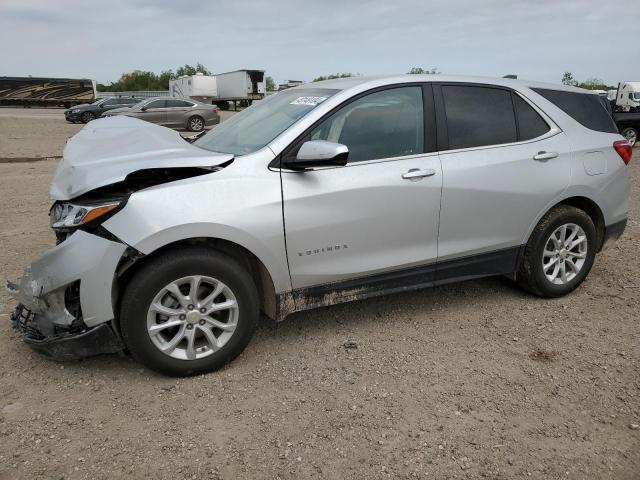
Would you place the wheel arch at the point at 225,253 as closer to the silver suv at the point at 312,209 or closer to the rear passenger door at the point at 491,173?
the silver suv at the point at 312,209

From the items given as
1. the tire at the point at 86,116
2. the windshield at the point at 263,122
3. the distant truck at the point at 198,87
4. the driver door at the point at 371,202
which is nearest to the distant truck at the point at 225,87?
the distant truck at the point at 198,87

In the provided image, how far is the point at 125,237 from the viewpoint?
2814 mm

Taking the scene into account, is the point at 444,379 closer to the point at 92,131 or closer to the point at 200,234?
the point at 200,234

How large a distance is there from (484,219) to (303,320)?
1.53 metres

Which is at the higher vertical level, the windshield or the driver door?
the windshield

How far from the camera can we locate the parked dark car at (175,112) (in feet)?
66.0

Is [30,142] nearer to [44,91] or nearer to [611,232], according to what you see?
[611,232]

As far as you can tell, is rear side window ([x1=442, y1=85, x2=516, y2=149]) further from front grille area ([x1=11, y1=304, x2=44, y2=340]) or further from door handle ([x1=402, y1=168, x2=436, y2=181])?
front grille area ([x1=11, y1=304, x2=44, y2=340])

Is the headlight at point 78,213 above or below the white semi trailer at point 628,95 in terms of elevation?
above

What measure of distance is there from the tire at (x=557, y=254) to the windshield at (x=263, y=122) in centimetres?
196

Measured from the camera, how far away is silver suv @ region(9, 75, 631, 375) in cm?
291

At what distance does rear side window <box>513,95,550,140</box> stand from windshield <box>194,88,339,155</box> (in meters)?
1.50

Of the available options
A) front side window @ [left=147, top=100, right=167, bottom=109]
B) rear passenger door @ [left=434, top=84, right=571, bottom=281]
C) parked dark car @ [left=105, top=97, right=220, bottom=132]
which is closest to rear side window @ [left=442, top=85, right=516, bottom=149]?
rear passenger door @ [left=434, top=84, right=571, bottom=281]

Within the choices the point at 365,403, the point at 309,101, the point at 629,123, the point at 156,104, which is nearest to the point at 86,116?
the point at 156,104
